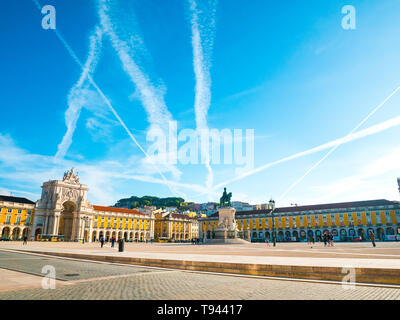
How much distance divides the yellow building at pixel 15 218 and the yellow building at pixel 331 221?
4767 cm

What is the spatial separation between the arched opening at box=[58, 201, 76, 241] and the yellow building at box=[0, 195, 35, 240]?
816 cm

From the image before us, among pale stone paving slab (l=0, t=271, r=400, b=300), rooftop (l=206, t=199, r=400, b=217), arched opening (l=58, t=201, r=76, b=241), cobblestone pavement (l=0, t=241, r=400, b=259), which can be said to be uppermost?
rooftop (l=206, t=199, r=400, b=217)

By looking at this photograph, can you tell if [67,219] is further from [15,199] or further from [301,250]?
[301,250]

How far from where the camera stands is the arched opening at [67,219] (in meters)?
76.8

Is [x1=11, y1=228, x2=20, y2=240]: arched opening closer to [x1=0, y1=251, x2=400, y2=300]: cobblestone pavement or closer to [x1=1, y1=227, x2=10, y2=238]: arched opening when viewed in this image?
[x1=1, y1=227, x2=10, y2=238]: arched opening

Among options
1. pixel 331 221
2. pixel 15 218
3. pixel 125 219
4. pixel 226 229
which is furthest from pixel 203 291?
pixel 125 219

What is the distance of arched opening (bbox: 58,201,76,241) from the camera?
252 ft

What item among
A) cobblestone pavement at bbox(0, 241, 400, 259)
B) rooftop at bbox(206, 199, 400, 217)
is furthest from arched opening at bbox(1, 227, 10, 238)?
rooftop at bbox(206, 199, 400, 217)

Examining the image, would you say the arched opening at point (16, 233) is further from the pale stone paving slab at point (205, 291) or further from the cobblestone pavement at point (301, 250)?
the pale stone paving slab at point (205, 291)

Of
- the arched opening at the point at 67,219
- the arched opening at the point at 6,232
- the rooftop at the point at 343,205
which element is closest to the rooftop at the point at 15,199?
the arched opening at the point at 6,232

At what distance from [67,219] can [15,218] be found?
12743mm

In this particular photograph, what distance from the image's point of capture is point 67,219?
77812mm
